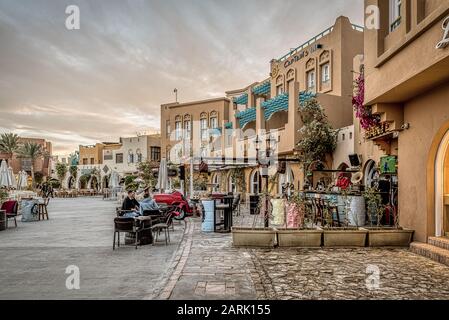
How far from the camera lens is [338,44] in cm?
2086

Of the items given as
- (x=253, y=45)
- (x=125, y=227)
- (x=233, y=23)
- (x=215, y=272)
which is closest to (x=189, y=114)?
(x=253, y=45)

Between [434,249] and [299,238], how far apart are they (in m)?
2.82

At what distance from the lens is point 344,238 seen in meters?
8.68

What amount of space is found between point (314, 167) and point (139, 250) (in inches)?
425

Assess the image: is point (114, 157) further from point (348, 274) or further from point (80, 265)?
point (348, 274)

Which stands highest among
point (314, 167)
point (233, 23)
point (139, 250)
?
point (233, 23)

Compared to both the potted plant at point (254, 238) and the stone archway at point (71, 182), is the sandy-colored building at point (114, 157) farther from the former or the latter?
the potted plant at point (254, 238)

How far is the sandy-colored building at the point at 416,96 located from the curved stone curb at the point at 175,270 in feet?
18.3

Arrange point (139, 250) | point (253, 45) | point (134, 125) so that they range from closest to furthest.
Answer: point (139, 250)
point (253, 45)
point (134, 125)

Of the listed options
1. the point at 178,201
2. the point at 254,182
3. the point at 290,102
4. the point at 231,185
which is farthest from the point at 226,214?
the point at 231,185
